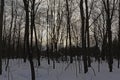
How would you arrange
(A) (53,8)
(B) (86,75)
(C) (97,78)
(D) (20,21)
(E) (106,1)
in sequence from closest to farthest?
(C) (97,78) < (B) (86,75) < (E) (106,1) < (A) (53,8) < (D) (20,21)

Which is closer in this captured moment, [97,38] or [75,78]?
[75,78]

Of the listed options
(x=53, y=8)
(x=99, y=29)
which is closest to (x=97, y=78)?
(x=53, y=8)

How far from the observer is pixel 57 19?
37.6 m

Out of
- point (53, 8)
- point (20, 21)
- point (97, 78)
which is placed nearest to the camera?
point (97, 78)

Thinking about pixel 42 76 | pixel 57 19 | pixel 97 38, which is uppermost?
pixel 57 19

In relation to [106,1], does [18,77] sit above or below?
below

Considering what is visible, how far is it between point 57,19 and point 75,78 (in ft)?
63.3

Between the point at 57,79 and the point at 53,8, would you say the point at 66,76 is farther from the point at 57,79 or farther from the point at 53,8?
the point at 53,8

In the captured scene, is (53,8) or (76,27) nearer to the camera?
(53,8)

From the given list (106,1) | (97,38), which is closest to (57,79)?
(106,1)

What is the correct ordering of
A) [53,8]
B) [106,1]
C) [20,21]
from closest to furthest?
[106,1] < [53,8] < [20,21]

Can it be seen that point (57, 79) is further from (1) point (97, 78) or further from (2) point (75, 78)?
(1) point (97, 78)

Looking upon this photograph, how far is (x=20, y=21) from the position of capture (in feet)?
150

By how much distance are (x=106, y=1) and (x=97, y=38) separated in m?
24.2
